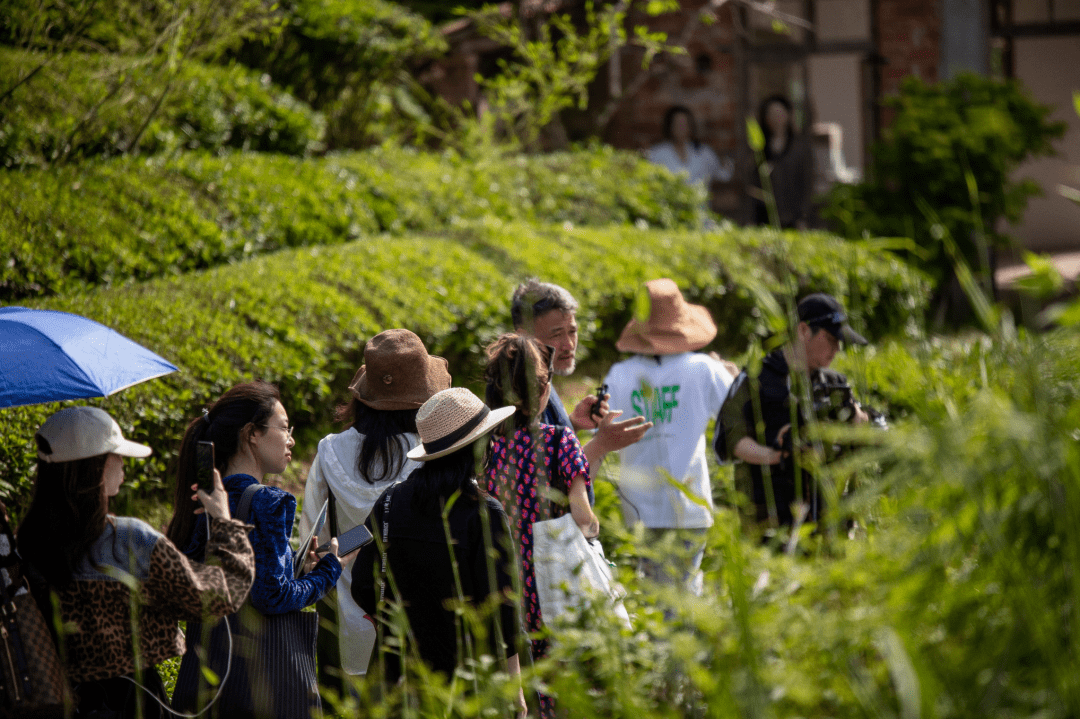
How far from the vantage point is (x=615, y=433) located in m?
3.43

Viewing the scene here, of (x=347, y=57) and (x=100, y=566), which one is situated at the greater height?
(x=347, y=57)

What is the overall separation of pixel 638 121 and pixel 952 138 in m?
4.43

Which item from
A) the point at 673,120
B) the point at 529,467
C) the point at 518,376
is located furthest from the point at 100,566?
the point at 673,120

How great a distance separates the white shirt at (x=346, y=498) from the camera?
Result: 3234mm

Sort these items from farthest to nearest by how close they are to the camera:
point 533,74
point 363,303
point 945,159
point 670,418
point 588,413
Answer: point 533,74, point 945,159, point 363,303, point 670,418, point 588,413

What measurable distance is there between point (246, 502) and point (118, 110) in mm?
5157

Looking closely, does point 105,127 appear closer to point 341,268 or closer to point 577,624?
point 341,268

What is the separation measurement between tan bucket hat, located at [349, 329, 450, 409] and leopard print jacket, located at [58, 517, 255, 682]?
32.9 inches

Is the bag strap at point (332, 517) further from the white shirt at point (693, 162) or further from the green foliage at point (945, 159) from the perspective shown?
the white shirt at point (693, 162)

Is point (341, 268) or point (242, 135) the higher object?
point (242, 135)

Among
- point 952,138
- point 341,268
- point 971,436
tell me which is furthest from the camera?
point 952,138

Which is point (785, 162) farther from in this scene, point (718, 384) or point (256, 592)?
point (256, 592)

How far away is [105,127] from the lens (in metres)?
6.96

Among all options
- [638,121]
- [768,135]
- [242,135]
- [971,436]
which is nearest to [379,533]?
[971,436]
